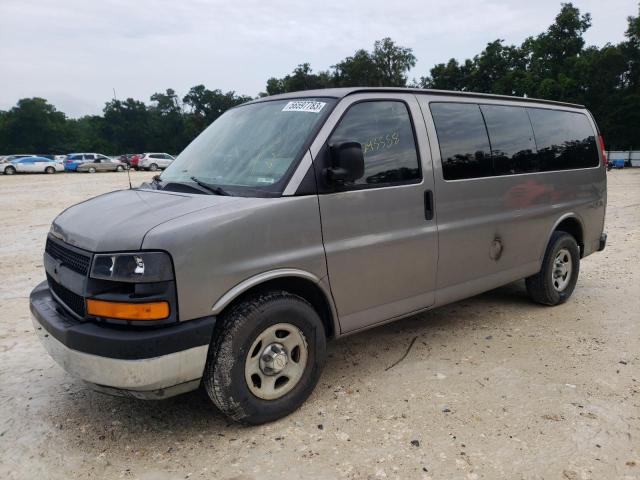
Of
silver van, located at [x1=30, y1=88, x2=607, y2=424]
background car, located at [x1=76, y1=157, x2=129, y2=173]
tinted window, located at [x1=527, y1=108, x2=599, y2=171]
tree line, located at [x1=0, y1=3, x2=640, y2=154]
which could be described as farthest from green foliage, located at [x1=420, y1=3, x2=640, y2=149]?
silver van, located at [x1=30, y1=88, x2=607, y2=424]

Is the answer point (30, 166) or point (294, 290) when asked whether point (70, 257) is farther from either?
point (30, 166)

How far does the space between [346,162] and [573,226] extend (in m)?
3.69

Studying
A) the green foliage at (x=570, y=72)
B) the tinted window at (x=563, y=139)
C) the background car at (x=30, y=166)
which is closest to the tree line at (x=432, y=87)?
the green foliage at (x=570, y=72)

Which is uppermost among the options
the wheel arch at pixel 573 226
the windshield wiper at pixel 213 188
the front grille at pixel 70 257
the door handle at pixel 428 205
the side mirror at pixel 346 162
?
the side mirror at pixel 346 162

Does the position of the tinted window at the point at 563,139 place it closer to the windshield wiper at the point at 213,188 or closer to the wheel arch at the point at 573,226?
the wheel arch at the point at 573,226

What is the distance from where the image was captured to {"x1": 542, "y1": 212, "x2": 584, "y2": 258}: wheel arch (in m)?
5.37

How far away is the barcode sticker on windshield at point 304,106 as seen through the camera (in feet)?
11.6

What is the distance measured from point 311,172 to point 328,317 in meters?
1.02

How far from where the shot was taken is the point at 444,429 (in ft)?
10.3

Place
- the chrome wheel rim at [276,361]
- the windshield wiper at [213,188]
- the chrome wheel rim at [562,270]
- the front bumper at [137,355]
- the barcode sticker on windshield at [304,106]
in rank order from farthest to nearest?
the chrome wheel rim at [562,270], the barcode sticker on windshield at [304,106], the windshield wiper at [213,188], the chrome wheel rim at [276,361], the front bumper at [137,355]

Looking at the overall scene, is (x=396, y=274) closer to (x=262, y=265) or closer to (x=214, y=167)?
A: (x=262, y=265)

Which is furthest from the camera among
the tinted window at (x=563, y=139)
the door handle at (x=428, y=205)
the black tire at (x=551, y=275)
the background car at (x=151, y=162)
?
the background car at (x=151, y=162)

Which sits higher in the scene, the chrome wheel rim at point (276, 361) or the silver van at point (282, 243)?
the silver van at point (282, 243)

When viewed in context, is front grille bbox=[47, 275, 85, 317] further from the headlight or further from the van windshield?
the van windshield
